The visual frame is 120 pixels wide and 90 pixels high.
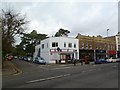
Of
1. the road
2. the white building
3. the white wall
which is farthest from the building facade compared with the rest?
the road

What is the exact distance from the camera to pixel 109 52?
67.8m

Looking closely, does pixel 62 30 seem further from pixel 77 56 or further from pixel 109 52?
pixel 77 56

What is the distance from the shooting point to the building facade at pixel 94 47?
190ft

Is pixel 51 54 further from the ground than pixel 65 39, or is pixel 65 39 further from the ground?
pixel 65 39

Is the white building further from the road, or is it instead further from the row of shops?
the road

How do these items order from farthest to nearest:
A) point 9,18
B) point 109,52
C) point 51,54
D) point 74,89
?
point 109,52 → point 51,54 → point 9,18 → point 74,89

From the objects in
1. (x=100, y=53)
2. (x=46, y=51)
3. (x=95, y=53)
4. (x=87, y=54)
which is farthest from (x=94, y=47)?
(x=46, y=51)

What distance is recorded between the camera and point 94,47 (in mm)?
61875

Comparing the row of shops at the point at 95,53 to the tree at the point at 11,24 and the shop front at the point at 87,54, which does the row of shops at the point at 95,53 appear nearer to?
the shop front at the point at 87,54

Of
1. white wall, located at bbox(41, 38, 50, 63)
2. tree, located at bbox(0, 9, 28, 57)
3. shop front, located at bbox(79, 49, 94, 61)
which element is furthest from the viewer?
shop front, located at bbox(79, 49, 94, 61)

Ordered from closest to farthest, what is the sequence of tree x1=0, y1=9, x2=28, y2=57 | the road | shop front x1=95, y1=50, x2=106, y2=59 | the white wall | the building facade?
the road < tree x1=0, y1=9, x2=28, y2=57 < the white wall < the building facade < shop front x1=95, y1=50, x2=106, y2=59

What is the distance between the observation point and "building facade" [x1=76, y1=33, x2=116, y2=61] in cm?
5794

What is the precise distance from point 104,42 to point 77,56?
14932 mm

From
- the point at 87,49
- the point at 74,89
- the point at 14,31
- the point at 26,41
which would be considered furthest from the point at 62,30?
the point at 74,89
